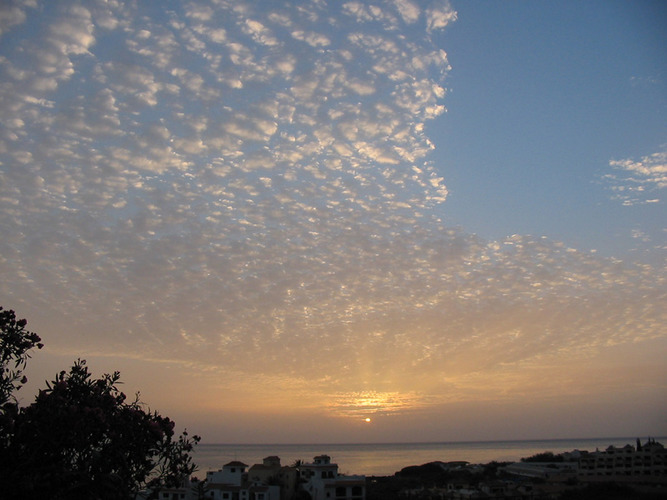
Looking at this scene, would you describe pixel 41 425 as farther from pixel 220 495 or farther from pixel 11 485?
pixel 220 495

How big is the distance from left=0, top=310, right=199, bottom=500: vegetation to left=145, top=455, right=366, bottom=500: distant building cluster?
37768 millimetres

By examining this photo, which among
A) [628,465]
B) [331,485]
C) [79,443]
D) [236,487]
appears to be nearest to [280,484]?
[236,487]

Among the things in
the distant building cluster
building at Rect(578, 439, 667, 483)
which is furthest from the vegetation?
building at Rect(578, 439, 667, 483)

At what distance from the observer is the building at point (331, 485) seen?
166ft

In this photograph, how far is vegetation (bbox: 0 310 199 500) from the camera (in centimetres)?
945

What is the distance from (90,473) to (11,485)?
1237 millimetres

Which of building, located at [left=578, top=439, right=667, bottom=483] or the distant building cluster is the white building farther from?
building, located at [left=578, top=439, right=667, bottom=483]

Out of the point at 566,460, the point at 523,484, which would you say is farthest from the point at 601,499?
the point at 566,460

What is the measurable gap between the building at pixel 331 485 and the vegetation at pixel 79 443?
42.0m

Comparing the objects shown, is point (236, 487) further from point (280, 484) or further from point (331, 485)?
point (331, 485)

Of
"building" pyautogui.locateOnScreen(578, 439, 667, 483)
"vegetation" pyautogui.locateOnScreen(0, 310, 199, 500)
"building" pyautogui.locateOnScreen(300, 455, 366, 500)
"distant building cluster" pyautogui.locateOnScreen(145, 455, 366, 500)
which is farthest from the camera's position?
"building" pyautogui.locateOnScreen(578, 439, 667, 483)

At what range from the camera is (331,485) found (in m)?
50.5

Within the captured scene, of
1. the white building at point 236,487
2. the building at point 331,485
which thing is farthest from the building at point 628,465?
the white building at point 236,487

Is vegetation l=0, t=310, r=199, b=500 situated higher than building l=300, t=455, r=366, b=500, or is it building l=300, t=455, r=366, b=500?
vegetation l=0, t=310, r=199, b=500
